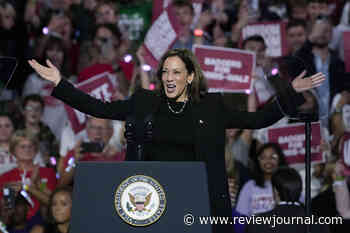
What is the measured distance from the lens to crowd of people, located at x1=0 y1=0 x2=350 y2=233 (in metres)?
6.11

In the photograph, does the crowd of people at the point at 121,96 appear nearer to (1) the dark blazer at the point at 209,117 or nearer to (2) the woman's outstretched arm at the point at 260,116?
(2) the woman's outstretched arm at the point at 260,116

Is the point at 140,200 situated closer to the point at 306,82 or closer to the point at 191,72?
the point at 191,72

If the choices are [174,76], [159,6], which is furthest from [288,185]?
[159,6]

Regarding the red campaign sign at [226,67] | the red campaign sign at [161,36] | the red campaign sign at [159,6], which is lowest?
the red campaign sign at [226,67]

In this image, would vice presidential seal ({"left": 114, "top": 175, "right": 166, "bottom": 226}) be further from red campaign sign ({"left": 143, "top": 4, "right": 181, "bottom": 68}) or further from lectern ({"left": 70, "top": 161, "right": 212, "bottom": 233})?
red campaign sign ({"left": 143, "top": 4, "right": 181, "bottom": 68})

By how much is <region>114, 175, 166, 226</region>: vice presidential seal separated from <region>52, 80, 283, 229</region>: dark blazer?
601mm

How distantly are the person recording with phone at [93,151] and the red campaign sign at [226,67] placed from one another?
1.07 m

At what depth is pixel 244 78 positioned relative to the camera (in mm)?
7086

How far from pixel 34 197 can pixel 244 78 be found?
7.57ft

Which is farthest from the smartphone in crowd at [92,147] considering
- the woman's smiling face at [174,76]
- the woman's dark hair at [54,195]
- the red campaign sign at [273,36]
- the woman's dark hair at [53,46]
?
the woman's smiling face at [174,76]

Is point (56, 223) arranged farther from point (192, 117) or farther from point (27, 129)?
point (192, 117)

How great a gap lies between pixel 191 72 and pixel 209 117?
11.5 inches

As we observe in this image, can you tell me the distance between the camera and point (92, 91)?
714cm

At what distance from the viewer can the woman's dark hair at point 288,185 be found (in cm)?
477
